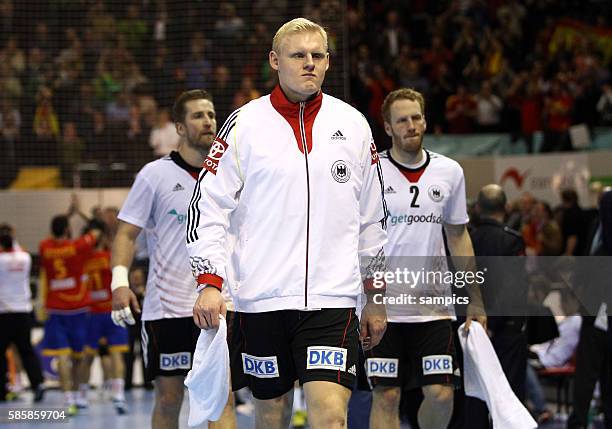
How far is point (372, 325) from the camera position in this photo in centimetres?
541

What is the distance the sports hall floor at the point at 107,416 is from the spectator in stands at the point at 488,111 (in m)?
7.07

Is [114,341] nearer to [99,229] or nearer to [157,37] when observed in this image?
[99,229]

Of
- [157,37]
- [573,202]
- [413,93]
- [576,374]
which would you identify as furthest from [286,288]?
[157,37]

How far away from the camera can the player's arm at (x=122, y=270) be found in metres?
6.50

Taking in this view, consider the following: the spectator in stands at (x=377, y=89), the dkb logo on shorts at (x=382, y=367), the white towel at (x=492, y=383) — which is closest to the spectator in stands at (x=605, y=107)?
the spectator in stands at (x=377, y=89)

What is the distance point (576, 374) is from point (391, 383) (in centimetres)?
257

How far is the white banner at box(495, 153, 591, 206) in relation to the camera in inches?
621

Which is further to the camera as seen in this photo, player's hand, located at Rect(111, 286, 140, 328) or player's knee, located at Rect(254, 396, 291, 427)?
player's hand, located at Rect(111, 286, 140, 328)

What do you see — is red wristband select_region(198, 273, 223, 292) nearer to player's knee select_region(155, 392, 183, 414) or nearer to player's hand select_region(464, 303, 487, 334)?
player's knee select_region(155, 392, 183, 414)

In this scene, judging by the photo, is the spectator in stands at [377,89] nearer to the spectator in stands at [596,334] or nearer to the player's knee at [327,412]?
the spectator in stands at [596,334]

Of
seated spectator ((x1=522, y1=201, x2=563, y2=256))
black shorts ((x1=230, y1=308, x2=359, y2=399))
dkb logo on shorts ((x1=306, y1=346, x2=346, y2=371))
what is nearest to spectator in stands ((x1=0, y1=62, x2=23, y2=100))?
seated spectator ((x1=522, y1=201, x2=563, y2=256))

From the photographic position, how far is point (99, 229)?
1356 centimetres

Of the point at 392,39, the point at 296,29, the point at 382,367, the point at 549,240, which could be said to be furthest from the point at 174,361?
the point at 392,39

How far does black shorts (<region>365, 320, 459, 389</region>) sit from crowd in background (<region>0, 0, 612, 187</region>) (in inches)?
244
